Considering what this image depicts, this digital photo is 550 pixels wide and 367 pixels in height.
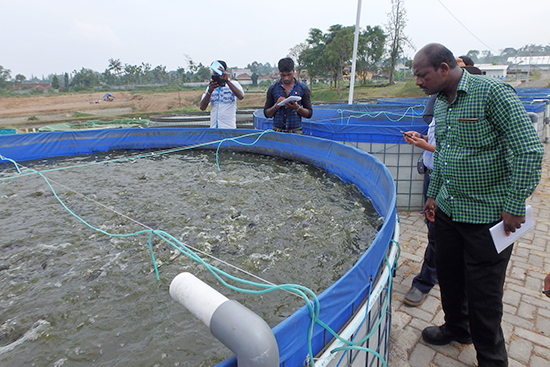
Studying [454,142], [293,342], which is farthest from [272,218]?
[293,342]

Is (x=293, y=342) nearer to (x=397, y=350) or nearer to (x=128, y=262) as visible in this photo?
(x=397, y=350)

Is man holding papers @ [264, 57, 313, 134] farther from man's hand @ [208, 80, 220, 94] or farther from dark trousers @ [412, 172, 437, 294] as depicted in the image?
dark trousers @ [412, 172, 437, 294]

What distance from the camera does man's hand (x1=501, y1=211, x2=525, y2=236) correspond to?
4.89ft

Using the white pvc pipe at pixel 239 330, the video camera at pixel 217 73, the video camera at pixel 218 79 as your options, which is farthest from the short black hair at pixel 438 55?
the video camera at pixel 218 79

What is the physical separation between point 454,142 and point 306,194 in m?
2.11

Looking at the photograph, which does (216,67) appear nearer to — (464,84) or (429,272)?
(464,84)

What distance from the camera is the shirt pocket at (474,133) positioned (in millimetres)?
1552

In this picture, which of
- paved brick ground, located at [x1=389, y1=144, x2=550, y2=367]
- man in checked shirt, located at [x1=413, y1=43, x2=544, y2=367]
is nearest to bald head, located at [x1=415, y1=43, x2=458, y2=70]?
man in checked shirt, located at [x1=413, y1=43, x2=544, y2=367]

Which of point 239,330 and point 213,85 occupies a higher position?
point 213,85

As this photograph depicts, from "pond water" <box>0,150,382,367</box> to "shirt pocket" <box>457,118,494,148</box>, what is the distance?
116cm

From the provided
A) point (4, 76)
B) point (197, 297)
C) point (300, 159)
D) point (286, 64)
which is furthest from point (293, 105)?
point (4, 76)

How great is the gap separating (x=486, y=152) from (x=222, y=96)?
14.2 feet

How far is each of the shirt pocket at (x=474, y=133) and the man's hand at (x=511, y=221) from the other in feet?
1.17

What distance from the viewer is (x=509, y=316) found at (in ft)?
7.66
